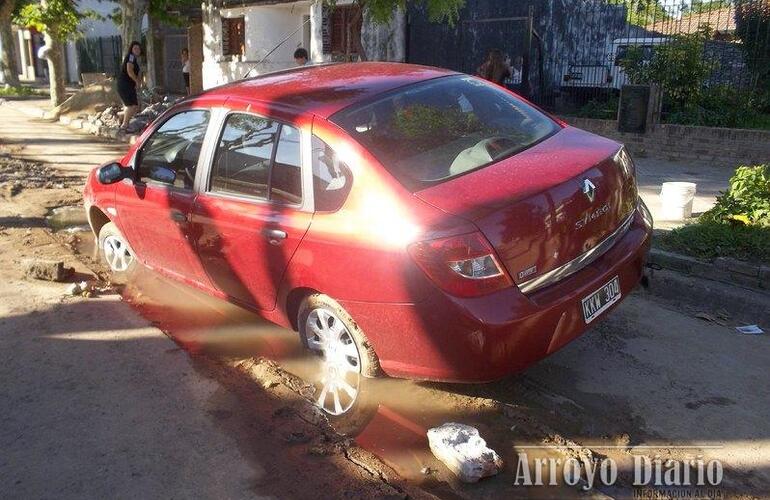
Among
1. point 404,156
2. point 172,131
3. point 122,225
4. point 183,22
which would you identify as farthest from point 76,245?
point 183,22

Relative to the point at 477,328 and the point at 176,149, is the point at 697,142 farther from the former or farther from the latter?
the point at 477,328

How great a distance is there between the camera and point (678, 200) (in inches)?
277

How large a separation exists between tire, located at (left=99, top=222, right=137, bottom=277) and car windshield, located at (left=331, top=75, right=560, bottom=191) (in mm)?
2906

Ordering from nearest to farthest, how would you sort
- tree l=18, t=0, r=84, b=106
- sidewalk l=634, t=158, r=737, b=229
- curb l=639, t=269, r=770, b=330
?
curb l=639, t=269, r=770, b=330 < sidewalk l=634, t=158, r=737, b=229 < tree l=18, t=0, r=84, b=106

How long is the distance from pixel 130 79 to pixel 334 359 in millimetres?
11824

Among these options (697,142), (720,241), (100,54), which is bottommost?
(720,241)

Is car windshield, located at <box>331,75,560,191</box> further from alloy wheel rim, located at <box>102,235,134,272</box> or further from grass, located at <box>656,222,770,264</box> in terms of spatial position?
alloy wheel rim, located at <box>102,235,134,272</box>

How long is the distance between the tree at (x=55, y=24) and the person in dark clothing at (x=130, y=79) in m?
5.04

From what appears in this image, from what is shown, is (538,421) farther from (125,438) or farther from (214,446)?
(125,438)

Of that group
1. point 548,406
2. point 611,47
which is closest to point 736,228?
point 548,406

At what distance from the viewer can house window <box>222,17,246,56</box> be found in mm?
21547

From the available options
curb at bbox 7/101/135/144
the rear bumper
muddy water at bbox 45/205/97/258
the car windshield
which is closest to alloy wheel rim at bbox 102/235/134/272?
muddy water at bbox 45/205/97/258

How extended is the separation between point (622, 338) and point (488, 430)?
152cm

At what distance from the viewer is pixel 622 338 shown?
4.71 meters
